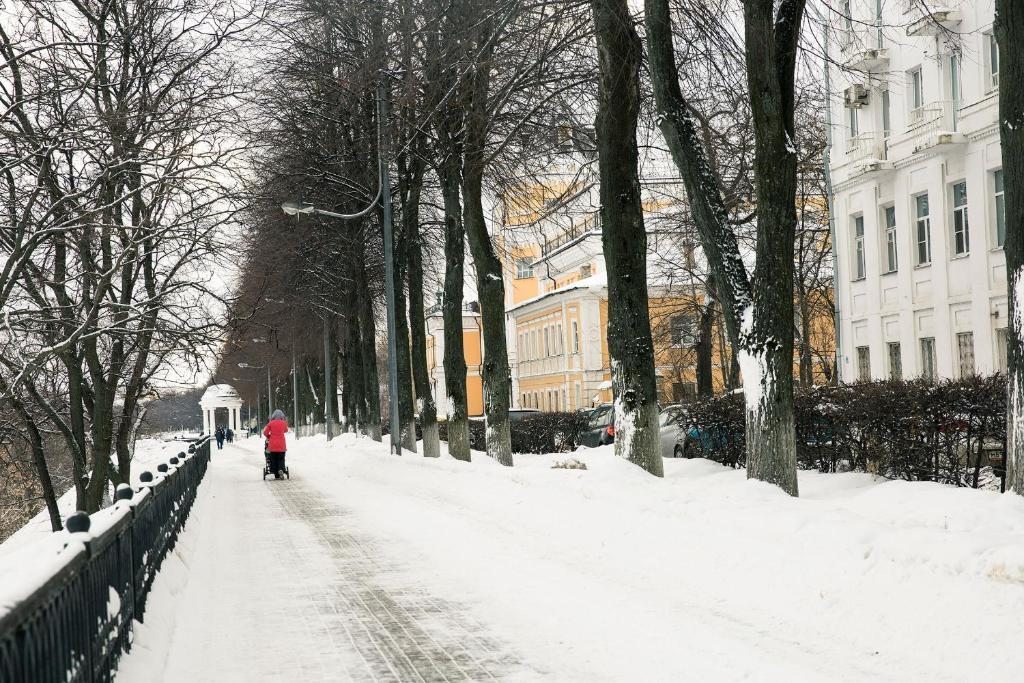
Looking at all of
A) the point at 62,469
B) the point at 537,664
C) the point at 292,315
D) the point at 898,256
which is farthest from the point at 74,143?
the point at 292,315

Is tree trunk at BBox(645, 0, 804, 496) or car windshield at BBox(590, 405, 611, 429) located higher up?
tree trunk at BBox(645, 0, 804, 496)

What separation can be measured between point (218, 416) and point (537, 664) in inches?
6163

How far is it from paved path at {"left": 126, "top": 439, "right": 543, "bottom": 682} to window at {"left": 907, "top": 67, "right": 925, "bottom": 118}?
25941 mm

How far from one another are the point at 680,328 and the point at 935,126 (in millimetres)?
18233

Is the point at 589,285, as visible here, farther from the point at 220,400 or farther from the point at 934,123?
the point at 220,400

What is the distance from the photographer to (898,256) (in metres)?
37.2

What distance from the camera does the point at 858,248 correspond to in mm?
40562

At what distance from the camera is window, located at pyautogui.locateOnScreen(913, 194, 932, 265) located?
35.9 meters

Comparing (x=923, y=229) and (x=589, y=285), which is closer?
(x=923, y=229)

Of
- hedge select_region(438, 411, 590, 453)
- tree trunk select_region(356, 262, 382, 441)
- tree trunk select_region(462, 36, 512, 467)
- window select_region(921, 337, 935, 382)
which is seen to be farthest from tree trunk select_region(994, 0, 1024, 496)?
tree trunk select_region(356, 262, 382, 441)

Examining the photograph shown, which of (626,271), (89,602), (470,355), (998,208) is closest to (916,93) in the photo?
(998,208)

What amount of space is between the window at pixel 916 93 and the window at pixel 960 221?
9.07ft

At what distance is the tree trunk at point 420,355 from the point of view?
1156 inches

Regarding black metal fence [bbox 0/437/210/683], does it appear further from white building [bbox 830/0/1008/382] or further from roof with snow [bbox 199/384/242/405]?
roof with snow [bbox 199/384/242/405]
